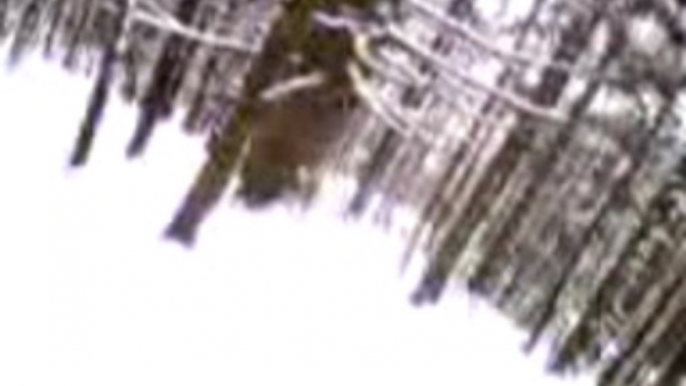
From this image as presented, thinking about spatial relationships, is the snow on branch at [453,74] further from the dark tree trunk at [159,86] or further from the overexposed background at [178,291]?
the dark tree trunk at [159,86]

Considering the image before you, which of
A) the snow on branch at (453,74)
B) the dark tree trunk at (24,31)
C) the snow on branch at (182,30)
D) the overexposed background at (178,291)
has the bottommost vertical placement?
the overexposed background at (178,291)

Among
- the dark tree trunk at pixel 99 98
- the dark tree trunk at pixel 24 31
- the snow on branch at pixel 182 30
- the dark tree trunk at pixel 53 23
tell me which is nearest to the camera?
the snow on branch at pixel 182 30

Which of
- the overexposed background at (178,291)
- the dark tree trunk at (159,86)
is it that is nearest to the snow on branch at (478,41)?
the overexposed background at (178,291)

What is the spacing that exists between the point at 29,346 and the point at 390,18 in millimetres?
8678

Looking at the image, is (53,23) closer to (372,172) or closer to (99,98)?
(372,172)

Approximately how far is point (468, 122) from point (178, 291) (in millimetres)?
22071

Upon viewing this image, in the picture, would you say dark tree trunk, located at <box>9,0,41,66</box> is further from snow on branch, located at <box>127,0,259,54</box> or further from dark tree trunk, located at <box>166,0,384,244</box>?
dark tree trunk, located at <box>166,0,384,244</box>

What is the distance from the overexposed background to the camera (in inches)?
664

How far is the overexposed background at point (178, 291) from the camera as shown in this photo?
1686 centimetres

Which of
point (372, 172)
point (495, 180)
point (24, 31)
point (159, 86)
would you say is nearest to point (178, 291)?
point (159, 86)

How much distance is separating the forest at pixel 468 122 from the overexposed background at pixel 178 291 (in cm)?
61

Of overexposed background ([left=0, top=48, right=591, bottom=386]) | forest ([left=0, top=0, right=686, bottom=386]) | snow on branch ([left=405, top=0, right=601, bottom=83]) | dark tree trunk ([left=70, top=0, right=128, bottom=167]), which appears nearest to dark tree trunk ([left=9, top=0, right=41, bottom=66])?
forest ([left=0, top=0, right=686, bottom=386])

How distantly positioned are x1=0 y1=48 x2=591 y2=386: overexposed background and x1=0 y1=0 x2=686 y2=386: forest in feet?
1.99

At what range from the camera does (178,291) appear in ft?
64.0
